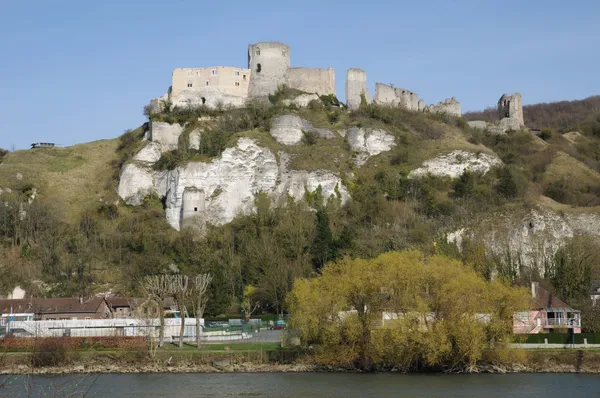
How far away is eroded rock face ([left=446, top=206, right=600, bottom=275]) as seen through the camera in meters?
66.8

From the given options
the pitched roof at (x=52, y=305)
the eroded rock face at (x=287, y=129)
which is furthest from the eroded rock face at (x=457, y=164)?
the pitched roof at (x=52, y=305)

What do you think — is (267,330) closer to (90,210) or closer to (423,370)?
(423,370)

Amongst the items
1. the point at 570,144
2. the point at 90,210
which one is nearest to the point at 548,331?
the point at 90,210

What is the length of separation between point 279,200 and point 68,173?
27.2m

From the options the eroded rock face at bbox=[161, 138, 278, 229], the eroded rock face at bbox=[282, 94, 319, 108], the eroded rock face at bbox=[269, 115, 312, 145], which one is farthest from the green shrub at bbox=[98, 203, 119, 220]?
the eroded rock face at bbox=[282, 94, 319, 108]

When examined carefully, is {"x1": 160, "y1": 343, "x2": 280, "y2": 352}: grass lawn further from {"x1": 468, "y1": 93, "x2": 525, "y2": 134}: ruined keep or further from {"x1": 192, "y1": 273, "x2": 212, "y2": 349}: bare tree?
{"x1": 468, "y1": 93, "x2": 525, "y2": 134}: ruined keep

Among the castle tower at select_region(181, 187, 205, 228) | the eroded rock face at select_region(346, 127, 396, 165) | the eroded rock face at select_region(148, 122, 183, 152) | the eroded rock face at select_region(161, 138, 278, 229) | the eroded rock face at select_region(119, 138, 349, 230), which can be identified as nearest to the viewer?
the castle tower at select_region(181, 187, 205, 228)

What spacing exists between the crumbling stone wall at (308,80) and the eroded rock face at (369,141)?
830 centimetres

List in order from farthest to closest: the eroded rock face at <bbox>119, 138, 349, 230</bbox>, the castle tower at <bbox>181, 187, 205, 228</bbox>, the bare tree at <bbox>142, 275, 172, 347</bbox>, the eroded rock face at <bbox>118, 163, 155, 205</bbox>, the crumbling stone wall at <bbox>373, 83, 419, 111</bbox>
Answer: the crumbling stone wall at <bbox>373, 83, 419, 111</bbox>, the eroded rock face at <bbox>118, 163, 155, 205</bbox>, the eroded rock face at <bbox>119, 138, 349, 230</bbox>, the castle tower at <bbox>181, 187, 205, 228</bbox>, the bare tree at <bbox>142, 275, 172, 347</bbox>

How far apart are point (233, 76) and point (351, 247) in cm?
3113

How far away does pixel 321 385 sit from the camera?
117 ft

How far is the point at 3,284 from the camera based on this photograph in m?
64.2

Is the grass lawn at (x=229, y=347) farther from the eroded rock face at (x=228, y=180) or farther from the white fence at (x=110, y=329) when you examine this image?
the eroded rock face at (x=228, y=180)

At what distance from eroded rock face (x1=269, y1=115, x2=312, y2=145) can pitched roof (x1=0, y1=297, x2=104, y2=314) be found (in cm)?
3113
